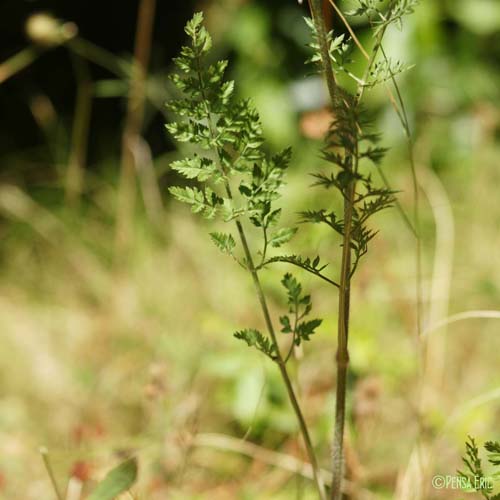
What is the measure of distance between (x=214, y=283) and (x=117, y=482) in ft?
3.03

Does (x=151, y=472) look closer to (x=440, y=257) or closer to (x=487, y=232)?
(x=440, y=257)

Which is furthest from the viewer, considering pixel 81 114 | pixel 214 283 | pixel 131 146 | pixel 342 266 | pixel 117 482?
pixel 81 114

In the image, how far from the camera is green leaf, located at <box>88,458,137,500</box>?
2.27 ft

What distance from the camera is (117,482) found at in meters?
0.70

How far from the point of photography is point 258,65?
2209 millimetres

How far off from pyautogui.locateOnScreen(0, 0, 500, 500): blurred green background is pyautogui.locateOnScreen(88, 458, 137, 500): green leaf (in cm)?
12

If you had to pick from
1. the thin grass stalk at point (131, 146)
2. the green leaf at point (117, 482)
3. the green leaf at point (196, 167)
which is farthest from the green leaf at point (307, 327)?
the thin grass stalk at point (131, 146)

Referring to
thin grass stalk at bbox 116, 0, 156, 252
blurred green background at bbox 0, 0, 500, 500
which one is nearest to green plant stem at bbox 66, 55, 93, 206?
blurred green background at bbox 0, 0, 500, 500

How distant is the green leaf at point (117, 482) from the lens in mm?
692

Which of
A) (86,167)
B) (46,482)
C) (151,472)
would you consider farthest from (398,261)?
(86,167)

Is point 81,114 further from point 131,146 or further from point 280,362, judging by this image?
point 280,362

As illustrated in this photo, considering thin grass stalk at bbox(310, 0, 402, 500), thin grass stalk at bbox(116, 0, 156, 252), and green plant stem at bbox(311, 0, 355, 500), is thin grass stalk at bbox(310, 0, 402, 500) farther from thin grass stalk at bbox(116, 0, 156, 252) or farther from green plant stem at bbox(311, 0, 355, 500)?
thin grass stalk at bbox(116, 0, 156, 252)

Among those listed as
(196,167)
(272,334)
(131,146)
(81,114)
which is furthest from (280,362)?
(81,114)

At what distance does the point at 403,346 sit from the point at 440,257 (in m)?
0.28
